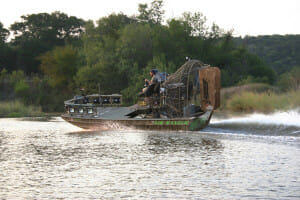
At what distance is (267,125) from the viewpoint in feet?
68.4

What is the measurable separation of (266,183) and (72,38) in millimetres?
64239

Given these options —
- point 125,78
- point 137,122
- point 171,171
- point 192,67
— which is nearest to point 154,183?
point 171,171

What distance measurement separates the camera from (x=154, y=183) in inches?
414

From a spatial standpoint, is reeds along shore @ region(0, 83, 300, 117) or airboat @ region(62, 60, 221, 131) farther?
reeds along shore @ region(0, 83, 300, 117)

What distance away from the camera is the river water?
32.0ft

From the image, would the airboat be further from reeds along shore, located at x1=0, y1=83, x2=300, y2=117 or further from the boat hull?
reeds along shore, located at x1=0, y1=83, x2=300, y2=117

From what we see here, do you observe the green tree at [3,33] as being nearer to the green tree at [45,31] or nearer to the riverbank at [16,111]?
the green tree at [45,31]

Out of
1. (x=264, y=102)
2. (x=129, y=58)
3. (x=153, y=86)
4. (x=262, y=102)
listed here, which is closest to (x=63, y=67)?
(x=129, y=58)

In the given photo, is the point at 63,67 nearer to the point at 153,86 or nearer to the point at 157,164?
the point at 153,86

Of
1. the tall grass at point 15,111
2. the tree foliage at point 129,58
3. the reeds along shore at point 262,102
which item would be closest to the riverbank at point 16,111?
the tall grass at point 15,111

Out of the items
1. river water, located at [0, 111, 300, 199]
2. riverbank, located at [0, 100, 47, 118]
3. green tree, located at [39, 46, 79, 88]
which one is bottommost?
river water, located at [0, 111, 300, 199]

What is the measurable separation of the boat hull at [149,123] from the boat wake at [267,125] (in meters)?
0.69

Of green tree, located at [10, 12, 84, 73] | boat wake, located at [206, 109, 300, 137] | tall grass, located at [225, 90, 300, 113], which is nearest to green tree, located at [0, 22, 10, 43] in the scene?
green tree, located at [10, 12, 84, 73]

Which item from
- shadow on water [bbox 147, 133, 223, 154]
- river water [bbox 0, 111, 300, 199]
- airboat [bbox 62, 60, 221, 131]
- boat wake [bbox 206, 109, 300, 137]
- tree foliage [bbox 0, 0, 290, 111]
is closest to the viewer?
river water [bbox 0, 111, 300, 199]
